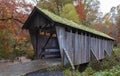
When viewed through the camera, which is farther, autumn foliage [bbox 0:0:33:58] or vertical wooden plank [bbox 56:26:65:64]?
autumn foliage [bbox 0:0:33:58]

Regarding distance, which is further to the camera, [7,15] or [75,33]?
[7,15]

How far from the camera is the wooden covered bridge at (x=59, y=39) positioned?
35.8 ft

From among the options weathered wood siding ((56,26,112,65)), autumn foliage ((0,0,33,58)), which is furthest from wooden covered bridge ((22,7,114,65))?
autumn foliage ((0,0,33,58))

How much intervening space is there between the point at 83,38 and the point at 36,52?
3566 millimetres

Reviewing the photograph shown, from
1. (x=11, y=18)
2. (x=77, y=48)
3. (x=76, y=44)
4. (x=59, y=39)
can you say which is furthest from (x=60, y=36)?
(x=11, y=18)

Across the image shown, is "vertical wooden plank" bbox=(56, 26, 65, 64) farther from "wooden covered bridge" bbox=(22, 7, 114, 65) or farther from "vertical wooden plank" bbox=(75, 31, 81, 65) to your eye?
"vertical wooden plank" bbox=(75, 31, 81, 65)

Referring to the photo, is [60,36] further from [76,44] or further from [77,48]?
[77,48]

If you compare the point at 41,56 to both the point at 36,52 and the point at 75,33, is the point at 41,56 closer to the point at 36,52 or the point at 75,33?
the point at 36,52

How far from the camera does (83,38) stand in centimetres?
1402

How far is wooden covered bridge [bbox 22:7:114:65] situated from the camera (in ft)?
35.8

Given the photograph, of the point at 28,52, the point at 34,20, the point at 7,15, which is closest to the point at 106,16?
the point at 28,52

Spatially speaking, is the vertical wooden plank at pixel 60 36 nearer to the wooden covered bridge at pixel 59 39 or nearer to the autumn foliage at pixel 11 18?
the wooden covered bridge at pixel 59 39

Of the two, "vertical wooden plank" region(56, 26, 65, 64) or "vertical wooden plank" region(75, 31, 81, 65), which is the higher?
"vertical wooden plank" region(56, 26, 65, 64)

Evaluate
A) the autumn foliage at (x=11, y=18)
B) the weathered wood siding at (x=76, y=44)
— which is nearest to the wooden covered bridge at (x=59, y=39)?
the weathered wood siding at (x=76, y=44)
